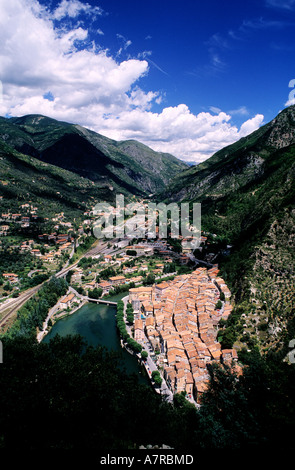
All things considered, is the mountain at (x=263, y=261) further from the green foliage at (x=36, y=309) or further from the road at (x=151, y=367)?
the green foliage at (x=36, y=309)

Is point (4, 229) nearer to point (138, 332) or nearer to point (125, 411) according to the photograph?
point (138, 332)

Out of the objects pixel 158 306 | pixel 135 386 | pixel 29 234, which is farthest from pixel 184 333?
pixel 29 234

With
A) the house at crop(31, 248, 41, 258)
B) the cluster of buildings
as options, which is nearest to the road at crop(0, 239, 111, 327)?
the house at crop(31, 248, 41, 258)

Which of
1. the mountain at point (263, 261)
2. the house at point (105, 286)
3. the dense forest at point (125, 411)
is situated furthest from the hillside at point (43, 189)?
the dense forest at point (125, 411)
